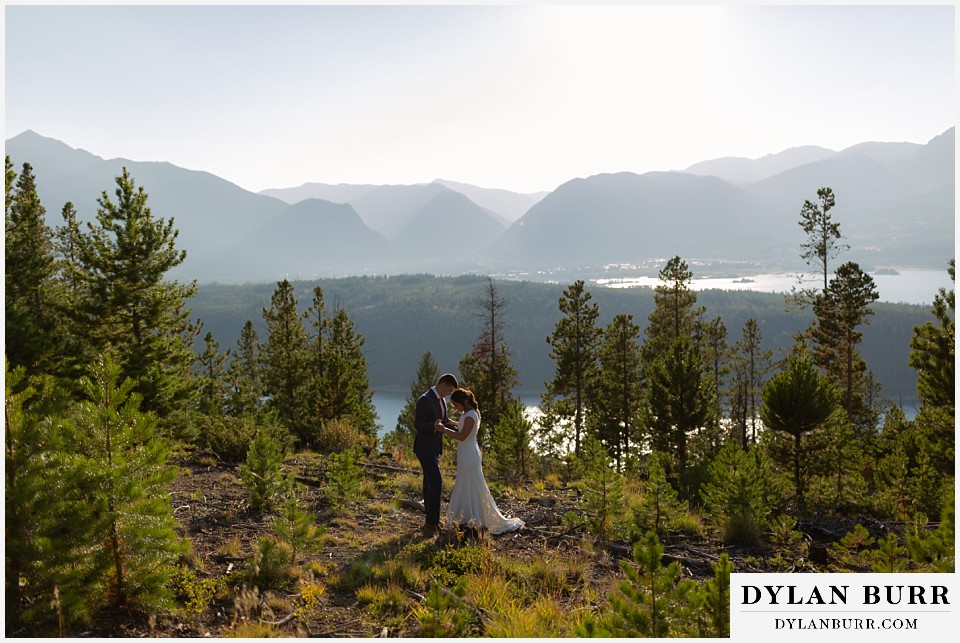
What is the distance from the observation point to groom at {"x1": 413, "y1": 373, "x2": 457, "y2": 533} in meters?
8.45

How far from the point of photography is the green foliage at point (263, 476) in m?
9.61

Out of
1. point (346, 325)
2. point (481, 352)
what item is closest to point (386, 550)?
point (481, 352)

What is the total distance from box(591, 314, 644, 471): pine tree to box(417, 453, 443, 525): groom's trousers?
3078 centimetres

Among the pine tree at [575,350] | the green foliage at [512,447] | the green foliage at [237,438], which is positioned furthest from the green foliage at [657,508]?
the pine tree at [575,350]

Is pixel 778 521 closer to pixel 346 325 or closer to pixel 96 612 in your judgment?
pixel 96 612

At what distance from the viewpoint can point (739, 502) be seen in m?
9.49

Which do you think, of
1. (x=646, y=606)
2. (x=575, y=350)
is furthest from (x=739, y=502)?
(x=575, y=350)

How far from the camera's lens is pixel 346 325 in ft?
151

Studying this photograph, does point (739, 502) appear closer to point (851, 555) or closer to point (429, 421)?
point (851, 555)

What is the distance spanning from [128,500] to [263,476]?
191 inches

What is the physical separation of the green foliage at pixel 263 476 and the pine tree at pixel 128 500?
4.17m

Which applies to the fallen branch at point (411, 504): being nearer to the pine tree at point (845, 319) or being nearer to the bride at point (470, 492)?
the bride at point (470, 492)

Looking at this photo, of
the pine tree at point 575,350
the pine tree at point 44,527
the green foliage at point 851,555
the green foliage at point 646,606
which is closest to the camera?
the green foliage at point 646,606

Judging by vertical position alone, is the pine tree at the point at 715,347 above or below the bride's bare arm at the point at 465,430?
below
